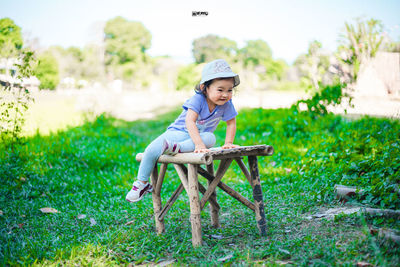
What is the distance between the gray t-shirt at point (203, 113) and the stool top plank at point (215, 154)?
0.47 meters

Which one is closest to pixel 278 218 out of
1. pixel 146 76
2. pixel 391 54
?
pixel 391 54

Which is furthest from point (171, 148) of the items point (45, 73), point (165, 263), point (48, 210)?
point (45, 73)

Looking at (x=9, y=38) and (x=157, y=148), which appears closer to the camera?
(x=157, y=148)

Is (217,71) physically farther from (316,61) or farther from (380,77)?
(316,61)

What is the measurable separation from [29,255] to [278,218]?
2.32 metres

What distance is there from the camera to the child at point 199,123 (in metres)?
3.07

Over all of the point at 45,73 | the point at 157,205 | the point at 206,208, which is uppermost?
the point at 45,73

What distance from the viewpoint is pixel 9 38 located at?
5.43 meters

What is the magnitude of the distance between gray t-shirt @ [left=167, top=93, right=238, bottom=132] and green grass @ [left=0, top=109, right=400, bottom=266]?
41.3 inches

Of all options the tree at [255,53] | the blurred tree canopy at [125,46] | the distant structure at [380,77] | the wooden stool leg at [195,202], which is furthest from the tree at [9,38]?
the blurred tree canopy at [125,46]

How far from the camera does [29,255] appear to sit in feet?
8.73

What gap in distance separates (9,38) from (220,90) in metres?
4.18

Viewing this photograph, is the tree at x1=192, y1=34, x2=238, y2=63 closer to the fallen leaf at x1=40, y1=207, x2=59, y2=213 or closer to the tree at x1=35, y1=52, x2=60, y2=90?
the tree at x1=35, y1=52, x2=60, y2=90

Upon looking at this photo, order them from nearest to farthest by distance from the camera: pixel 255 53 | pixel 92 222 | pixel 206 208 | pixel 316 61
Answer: pixel 92 222 < pixel 206 208 < pixel 316 61 < pixel 255 53
